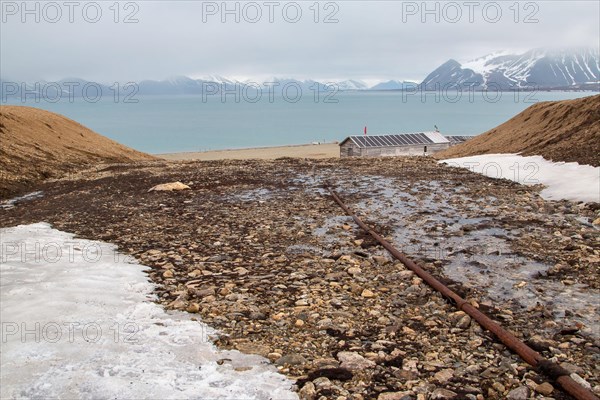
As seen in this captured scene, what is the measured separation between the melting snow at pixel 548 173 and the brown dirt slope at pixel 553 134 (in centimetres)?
59

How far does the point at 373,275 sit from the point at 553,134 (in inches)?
837

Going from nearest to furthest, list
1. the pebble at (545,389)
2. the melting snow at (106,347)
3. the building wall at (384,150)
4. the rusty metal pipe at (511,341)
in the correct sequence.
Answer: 1. the rusty metal pipe at (511,341)
2. the pebble at (545,389)
3. the melting snow at (106,347)
4. the building wall at (384,150)

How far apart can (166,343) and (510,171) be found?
703 inches

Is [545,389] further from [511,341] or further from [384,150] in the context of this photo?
[384,150]

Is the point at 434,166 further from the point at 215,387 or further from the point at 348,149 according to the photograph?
the point at 348,149

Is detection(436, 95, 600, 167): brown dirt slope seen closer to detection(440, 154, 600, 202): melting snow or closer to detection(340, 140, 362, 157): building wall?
detection(440, 154, 600, 202): melting snow

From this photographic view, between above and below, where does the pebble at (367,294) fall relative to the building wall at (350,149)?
below

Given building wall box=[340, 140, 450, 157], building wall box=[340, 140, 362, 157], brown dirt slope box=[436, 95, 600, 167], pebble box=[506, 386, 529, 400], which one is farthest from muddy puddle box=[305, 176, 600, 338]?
building wall box=[340, 140, 362, 157]

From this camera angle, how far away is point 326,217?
1273cm

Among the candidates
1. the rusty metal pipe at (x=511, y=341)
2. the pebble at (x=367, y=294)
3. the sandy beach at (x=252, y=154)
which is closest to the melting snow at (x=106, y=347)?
the pebble at (x=367, y=294)

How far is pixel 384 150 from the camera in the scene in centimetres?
5653

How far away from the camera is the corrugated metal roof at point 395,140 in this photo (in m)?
56.4

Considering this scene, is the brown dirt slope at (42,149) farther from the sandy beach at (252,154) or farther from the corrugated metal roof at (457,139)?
the corrugated metal roof at (457,139)

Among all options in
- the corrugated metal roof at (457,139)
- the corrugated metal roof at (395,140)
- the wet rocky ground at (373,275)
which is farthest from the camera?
the corrugated metal roof at (457,139)
